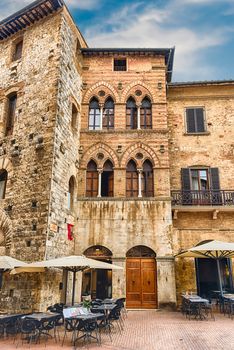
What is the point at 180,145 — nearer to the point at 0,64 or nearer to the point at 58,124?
the point at 58,124

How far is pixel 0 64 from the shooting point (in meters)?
15.5

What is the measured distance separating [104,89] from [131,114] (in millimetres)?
2139

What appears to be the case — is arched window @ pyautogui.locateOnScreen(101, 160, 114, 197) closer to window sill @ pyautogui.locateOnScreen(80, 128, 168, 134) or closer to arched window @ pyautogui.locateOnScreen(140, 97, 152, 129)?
window sill @ pyautogui.locateOnScreen(80, 128, 168, 134)

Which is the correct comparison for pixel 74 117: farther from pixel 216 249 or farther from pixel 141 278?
pixel 216 249

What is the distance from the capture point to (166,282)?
13211 mm

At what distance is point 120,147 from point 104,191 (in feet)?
8.23

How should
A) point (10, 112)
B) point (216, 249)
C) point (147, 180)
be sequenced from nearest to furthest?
1. point (216, 249)
2. point (10, 112)
3. point (147, 180)

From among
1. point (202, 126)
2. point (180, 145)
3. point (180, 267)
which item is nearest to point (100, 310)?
point (180, 267)

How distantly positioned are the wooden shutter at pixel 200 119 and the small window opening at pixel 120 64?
5.01 m

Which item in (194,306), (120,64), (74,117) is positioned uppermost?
(120,64)

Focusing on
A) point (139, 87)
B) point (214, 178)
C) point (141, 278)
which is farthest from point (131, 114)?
point (141, 278)

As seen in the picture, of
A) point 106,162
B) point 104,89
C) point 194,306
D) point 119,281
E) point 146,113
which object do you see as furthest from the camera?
→ point 104,89

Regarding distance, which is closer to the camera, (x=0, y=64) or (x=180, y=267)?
(x=180, y=267)

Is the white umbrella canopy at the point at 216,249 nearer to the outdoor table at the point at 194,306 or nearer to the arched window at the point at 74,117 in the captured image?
the outdoor table at the point at 194,306
